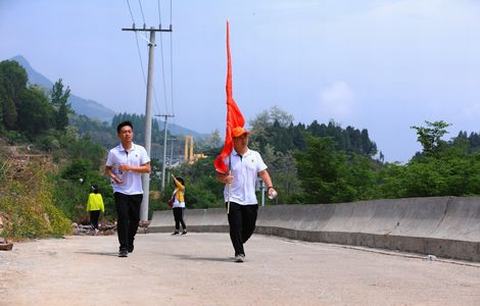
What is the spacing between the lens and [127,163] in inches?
397

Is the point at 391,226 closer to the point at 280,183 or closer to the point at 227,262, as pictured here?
the point at 227,262

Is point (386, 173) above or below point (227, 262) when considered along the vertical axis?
above

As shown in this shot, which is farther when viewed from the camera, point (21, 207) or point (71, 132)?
point (71, 132)

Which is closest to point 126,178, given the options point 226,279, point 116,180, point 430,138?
point 116,180

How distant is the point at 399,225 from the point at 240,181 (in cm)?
357

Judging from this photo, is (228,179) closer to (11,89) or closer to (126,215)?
(126,215)

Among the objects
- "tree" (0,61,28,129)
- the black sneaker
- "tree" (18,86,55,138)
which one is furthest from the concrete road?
"tree" (18,86,55,138)

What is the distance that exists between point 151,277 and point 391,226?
5.90 m

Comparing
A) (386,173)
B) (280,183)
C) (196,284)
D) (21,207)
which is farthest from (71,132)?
(196,284)

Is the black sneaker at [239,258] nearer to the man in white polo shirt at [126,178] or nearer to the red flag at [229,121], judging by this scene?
the red flag at [229,121]

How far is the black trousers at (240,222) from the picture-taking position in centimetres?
962

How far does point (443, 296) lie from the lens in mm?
6551

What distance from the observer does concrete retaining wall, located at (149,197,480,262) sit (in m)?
10.1

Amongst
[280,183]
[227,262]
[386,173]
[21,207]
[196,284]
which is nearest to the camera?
[196,284]
